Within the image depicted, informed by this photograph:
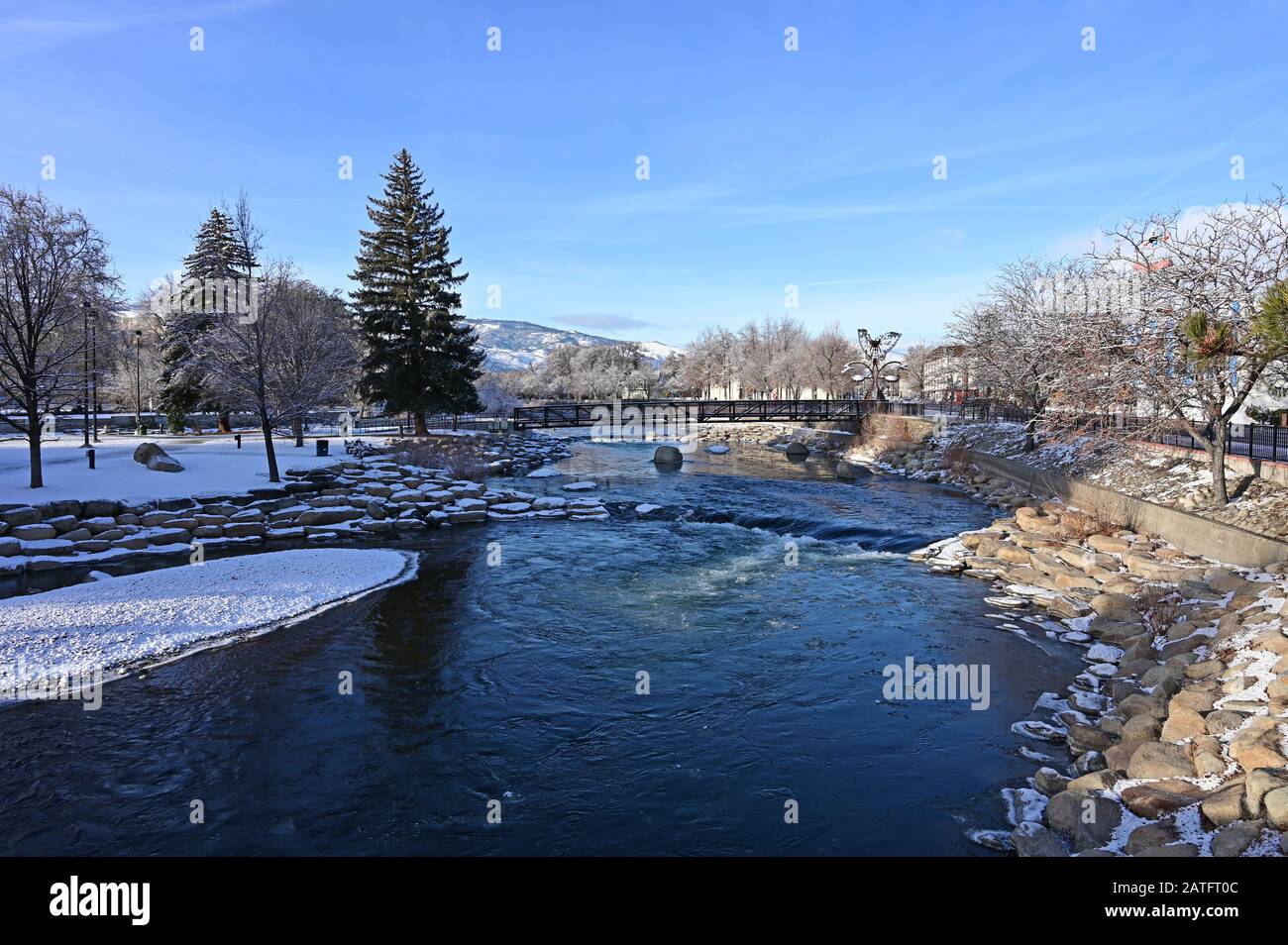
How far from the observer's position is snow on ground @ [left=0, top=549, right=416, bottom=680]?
9.88 metres

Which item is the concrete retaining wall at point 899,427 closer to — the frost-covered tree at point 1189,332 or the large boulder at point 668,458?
the large boulder at point 668,458

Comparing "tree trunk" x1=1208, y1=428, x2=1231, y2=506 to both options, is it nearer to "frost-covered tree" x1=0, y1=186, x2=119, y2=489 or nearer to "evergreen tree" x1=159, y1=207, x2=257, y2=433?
"frost-covered tree" x1=0, y1=186, x2=119, y2=489

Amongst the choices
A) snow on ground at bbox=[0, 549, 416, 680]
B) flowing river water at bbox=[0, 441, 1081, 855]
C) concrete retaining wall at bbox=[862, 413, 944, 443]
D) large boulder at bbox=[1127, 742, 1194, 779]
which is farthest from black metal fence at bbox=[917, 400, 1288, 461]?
snow on ground at bbox=[0, 549, 416, 680]

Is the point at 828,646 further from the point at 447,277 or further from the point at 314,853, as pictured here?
the point at 447,277

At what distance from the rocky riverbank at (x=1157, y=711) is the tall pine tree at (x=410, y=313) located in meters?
31.2

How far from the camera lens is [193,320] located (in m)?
39.0

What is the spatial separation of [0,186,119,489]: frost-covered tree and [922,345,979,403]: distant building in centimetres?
4098

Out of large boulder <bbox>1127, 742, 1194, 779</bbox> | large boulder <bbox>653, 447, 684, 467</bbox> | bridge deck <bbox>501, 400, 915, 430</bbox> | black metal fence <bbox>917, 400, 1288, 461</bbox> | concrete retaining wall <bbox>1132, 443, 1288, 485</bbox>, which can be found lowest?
large boulder <bbox>1127, 742, 1194, 779</bbox>

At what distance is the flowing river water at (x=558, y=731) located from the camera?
20.5 feet

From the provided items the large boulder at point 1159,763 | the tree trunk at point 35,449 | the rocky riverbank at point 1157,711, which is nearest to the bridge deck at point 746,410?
the tree trunk at point 35,449

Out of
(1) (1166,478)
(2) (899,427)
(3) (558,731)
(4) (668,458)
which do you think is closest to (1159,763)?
(3) (558,731)

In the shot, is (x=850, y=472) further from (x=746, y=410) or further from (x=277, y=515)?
(x=277, y=515)

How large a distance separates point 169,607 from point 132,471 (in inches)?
485

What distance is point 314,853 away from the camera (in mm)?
5875
